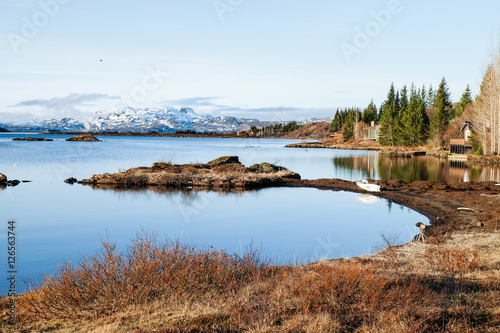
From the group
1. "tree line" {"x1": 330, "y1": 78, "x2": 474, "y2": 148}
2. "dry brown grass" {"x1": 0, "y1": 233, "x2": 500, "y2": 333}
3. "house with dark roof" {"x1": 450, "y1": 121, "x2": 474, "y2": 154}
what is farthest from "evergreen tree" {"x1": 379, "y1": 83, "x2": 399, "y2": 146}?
"dry brown grass" {"x1": 0, "y1": 233, "x2": 500, "y2": 333}

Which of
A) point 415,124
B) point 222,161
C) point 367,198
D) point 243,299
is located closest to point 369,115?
point 415,124

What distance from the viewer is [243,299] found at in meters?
7.14

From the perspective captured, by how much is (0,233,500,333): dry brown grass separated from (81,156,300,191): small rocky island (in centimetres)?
2346

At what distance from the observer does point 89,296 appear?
7.46 metres

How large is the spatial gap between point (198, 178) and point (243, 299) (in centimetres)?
2620

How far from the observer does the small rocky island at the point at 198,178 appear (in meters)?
32.6

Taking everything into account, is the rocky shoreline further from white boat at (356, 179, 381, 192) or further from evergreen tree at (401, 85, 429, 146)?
evergreen tree at (401, 85, 429, 146)

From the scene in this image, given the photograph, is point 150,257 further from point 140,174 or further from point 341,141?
point 341,141

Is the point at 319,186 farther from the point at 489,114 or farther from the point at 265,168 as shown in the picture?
the point at 489,114

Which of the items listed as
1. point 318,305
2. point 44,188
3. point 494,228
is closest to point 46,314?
point 318,305

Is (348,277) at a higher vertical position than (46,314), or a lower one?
higher

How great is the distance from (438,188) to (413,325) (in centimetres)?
2297

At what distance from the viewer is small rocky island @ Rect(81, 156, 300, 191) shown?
32.6 metres

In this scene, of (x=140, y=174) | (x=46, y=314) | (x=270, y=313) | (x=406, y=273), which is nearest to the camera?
(x=270, y=313)
